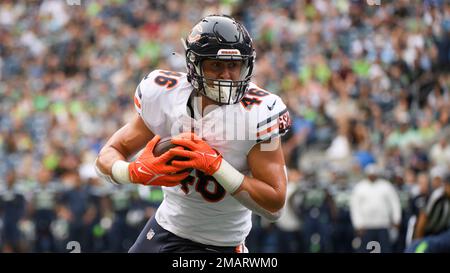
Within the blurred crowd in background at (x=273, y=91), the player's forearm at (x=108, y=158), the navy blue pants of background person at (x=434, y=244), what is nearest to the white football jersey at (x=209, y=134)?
the player's forearm at (x=108, y=158)

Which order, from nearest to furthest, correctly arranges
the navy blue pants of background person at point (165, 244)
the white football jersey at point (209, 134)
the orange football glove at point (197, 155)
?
the orange football glove at point (197, 155) → the white football jersey at point (209, 134) → the navy blue pants of background person at point (165, 244)

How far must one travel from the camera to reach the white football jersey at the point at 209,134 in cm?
390

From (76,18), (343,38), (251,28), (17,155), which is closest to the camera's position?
(17,155)

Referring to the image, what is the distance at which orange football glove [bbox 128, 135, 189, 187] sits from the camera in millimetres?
3678

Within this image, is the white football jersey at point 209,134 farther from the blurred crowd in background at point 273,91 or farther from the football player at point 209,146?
the blurred crowd in background at point 273,91

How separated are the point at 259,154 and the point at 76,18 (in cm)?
1092

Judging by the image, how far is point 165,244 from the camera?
13.6 feet

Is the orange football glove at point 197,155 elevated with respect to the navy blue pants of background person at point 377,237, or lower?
elevated

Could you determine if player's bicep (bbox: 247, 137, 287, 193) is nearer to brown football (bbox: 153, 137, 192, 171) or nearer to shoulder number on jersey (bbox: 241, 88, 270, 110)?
shoulder number on jersey (bbox: 241, 88, 270, 110)

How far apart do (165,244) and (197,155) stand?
68 cm
